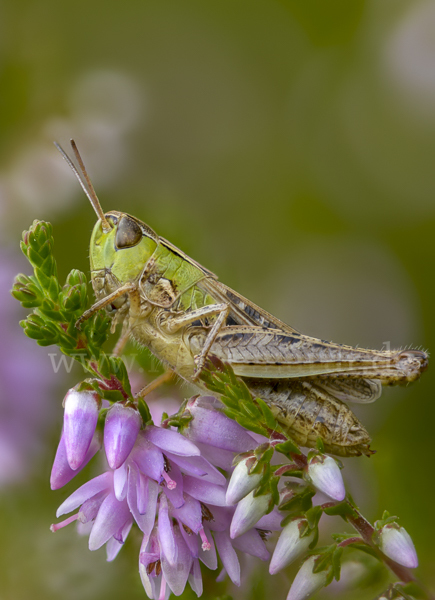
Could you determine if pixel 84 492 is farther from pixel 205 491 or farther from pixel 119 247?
pixel 119 247

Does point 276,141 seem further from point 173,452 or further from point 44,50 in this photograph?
point 173,452

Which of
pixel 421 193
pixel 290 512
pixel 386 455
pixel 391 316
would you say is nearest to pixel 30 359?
pixel 290 512

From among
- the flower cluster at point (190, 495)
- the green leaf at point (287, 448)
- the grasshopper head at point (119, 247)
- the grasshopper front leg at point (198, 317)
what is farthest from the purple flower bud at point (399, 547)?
the grasshopper head at point (119, 247)

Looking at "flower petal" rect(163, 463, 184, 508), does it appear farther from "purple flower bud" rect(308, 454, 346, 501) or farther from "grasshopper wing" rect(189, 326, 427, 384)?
"grasshopper wing" rect(189, 326, 427, 384)

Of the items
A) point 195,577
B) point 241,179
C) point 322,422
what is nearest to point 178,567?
point 195,577

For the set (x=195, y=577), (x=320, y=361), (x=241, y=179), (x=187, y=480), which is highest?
(x=241, y=179)
